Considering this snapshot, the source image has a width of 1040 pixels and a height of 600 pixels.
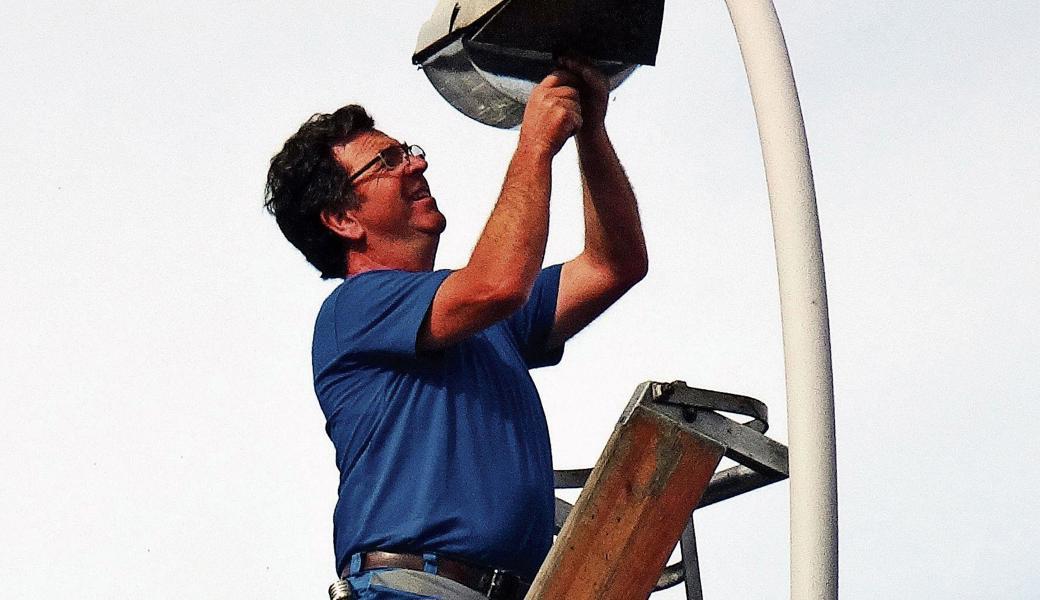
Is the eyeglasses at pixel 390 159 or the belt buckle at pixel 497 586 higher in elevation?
the eyeglasses at pixel 390 159

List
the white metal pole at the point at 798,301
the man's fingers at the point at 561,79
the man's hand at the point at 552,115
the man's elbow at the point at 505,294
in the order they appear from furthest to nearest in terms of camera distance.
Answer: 1. the man's fingers at the point at 561,79
2. the man's hand at the point at 552,115
3. the man's elbow at the point at 505,294
4. the white metal pole at the point at 798,301

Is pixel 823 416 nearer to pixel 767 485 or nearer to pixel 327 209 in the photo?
pixel 767 485

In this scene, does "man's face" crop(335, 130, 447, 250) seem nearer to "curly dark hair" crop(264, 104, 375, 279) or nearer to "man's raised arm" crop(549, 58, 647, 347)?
"curly dark hair" crop(264, 104, 375, 279)

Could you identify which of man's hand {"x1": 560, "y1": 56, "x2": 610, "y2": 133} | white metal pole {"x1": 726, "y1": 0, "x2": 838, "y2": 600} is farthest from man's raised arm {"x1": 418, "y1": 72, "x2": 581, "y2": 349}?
white metal pole {"x1": 726, "y1": 0, "x2": 838, "y2": 600}

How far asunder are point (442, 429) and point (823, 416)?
134cm

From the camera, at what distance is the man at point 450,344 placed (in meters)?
5.12

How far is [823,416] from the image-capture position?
425 centimetres

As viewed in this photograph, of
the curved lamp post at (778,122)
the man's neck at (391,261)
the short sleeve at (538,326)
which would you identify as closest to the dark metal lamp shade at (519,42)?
the curved lamp post at (778,122)

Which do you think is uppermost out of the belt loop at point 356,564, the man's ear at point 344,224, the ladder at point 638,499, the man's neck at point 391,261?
the man's ear at point 344,224

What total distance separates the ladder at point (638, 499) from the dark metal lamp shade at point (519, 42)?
1.30m

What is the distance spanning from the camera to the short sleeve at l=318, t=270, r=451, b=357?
17.6 ft

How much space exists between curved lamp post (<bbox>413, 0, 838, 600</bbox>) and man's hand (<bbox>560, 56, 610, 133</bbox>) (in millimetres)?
39

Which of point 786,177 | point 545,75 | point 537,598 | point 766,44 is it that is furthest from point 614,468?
point 545,75

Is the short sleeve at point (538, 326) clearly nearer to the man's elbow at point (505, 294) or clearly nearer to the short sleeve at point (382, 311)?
the short sleeve at point (382, 311)
